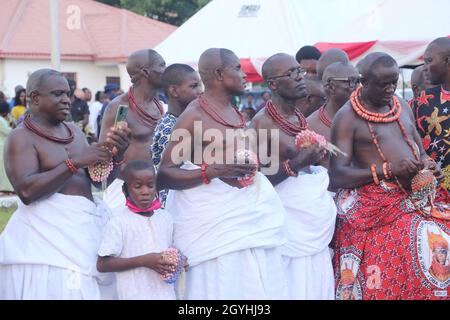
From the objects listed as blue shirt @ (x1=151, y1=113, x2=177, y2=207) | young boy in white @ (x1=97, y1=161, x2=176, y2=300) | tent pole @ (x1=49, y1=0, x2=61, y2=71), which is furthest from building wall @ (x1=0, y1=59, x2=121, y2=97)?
young boy in white @ (x1=97, y1=161, x2=176, y2=300)

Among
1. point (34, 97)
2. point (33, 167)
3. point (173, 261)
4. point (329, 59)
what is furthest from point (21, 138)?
point (329, 59)

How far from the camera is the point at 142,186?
488 centimetres

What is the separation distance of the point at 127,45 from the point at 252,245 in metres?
29.5

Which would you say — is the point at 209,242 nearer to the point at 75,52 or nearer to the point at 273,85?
the point at 273,85

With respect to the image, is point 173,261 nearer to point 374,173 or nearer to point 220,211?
point 220,211

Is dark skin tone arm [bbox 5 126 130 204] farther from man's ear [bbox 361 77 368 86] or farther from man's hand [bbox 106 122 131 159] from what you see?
man's ear [bbox 361 77 368 86]

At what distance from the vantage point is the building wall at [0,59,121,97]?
3116cm

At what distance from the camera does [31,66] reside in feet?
105

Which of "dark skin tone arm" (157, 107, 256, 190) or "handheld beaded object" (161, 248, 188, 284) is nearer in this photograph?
"handheld beaded object" (161, 248, 188, 284)

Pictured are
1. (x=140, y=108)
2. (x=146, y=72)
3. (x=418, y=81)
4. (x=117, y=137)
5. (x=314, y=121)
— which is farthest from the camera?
(x=418, y=81)

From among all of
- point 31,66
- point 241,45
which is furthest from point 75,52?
point 241,45

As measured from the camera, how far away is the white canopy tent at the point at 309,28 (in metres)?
12.0

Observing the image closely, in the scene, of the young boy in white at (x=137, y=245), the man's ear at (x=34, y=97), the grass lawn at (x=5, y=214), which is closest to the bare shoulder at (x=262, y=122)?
the young boy in white at (x=137, y=245)

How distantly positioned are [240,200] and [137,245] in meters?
0.75
